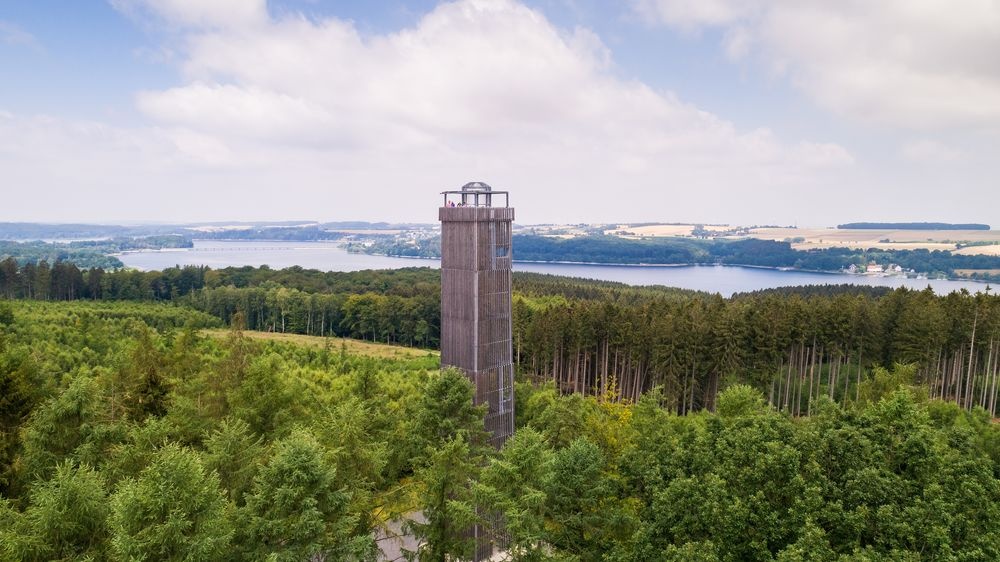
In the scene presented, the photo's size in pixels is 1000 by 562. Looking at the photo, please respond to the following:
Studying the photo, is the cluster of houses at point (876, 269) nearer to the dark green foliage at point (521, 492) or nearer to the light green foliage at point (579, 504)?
the light green foliage at point (579, 504)

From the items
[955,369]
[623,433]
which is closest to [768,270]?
[955,369]

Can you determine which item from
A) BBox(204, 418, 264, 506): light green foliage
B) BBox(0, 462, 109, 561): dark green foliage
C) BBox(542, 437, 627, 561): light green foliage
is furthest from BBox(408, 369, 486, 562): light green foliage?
BBox(0, 462, 109, 561): dark green foliage

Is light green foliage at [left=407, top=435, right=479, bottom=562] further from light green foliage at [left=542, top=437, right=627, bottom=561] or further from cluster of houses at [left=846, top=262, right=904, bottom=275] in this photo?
cluster of houses at [left=846, top=262, right=904, bottom=275]

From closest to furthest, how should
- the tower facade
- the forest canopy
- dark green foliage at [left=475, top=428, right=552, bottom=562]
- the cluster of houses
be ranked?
the forest canopy
dark green foliage at [left=475, top=428, right=552, bottom=562]
the tower facade
the cluster of houses

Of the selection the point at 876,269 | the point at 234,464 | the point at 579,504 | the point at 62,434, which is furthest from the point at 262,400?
the point at 876,269

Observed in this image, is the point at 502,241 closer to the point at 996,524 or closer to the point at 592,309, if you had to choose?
the point at 996,524

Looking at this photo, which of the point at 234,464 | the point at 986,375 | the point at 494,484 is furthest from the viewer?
the point at 986,375

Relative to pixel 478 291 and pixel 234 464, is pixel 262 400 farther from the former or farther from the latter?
pixel 478 291
